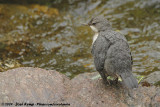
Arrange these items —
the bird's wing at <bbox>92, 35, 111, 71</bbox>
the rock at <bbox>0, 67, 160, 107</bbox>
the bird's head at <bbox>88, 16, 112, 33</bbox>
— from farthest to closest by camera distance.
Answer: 1. the bird's head at <bbox>88, 16, 112, 33</bbox>
2. the bird's wing at <bbox>92, 35, 111, 71</bbox>
3. the rock at <bbox>0, 67, 160, 107</bbox>

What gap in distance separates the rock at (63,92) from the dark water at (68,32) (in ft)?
5.86

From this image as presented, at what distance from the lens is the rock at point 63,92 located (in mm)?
3668

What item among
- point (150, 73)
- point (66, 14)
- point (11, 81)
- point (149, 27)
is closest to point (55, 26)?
point (66, 14)

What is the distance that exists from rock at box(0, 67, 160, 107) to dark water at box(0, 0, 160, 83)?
5.86ft

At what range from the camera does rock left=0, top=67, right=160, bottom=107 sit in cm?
367

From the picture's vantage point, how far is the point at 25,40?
769 centimetres

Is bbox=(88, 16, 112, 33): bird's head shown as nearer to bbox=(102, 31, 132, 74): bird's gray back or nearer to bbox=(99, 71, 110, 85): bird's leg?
bbox=(102, 31, 132, 74): bird's gray back

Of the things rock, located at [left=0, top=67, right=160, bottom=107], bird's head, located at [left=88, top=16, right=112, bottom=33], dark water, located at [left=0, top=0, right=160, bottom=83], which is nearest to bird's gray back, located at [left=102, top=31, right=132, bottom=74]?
rock, located at [left=0, top=67, right=160, bottom=107]

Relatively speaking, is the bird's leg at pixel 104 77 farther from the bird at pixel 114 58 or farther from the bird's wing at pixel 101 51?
the bird's wing at pixel 101 51

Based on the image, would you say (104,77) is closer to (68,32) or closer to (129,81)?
(129,81)

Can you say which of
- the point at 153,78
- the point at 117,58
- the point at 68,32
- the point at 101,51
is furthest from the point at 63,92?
the point at 68,32

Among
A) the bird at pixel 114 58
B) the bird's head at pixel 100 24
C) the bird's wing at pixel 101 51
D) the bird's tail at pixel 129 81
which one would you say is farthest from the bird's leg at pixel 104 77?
the bird's head at pixel 100 24

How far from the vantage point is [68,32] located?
8.24 m

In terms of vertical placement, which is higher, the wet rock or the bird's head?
the bird's head
